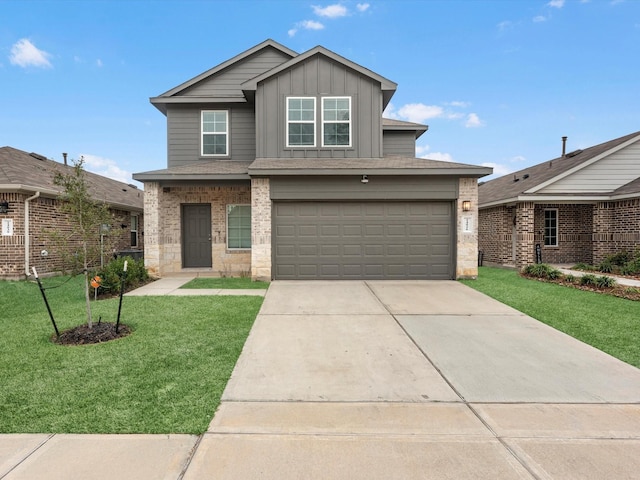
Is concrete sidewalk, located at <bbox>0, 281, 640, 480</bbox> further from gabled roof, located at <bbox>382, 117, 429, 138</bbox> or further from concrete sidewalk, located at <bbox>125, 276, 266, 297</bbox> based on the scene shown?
gabled roof, located at <bbox>382, 117, 429, 138</bbox>

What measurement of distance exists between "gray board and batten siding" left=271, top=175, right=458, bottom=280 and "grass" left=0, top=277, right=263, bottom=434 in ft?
12.6

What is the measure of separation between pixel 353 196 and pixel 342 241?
4.74 ft

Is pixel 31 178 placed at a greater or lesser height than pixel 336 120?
lesser

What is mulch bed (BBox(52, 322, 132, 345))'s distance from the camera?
16.6 ft

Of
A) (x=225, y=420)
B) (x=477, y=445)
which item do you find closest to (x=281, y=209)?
(x=225, y=420)

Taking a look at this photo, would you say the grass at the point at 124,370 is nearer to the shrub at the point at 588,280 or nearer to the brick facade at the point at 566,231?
the shrub at the point at 588,280

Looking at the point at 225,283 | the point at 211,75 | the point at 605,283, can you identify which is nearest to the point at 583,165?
the point at 605,283

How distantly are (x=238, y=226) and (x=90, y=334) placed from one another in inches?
298

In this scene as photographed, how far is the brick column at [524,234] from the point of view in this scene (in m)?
12.9

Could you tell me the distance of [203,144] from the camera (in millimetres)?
13070

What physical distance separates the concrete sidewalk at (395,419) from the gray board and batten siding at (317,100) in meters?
Answer: 7.33

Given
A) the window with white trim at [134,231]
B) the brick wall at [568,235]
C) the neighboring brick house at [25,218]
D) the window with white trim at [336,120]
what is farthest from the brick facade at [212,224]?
the brick wall at [568,235]

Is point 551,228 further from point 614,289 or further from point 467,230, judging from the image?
point 467,230

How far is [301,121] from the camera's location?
11352 mm
